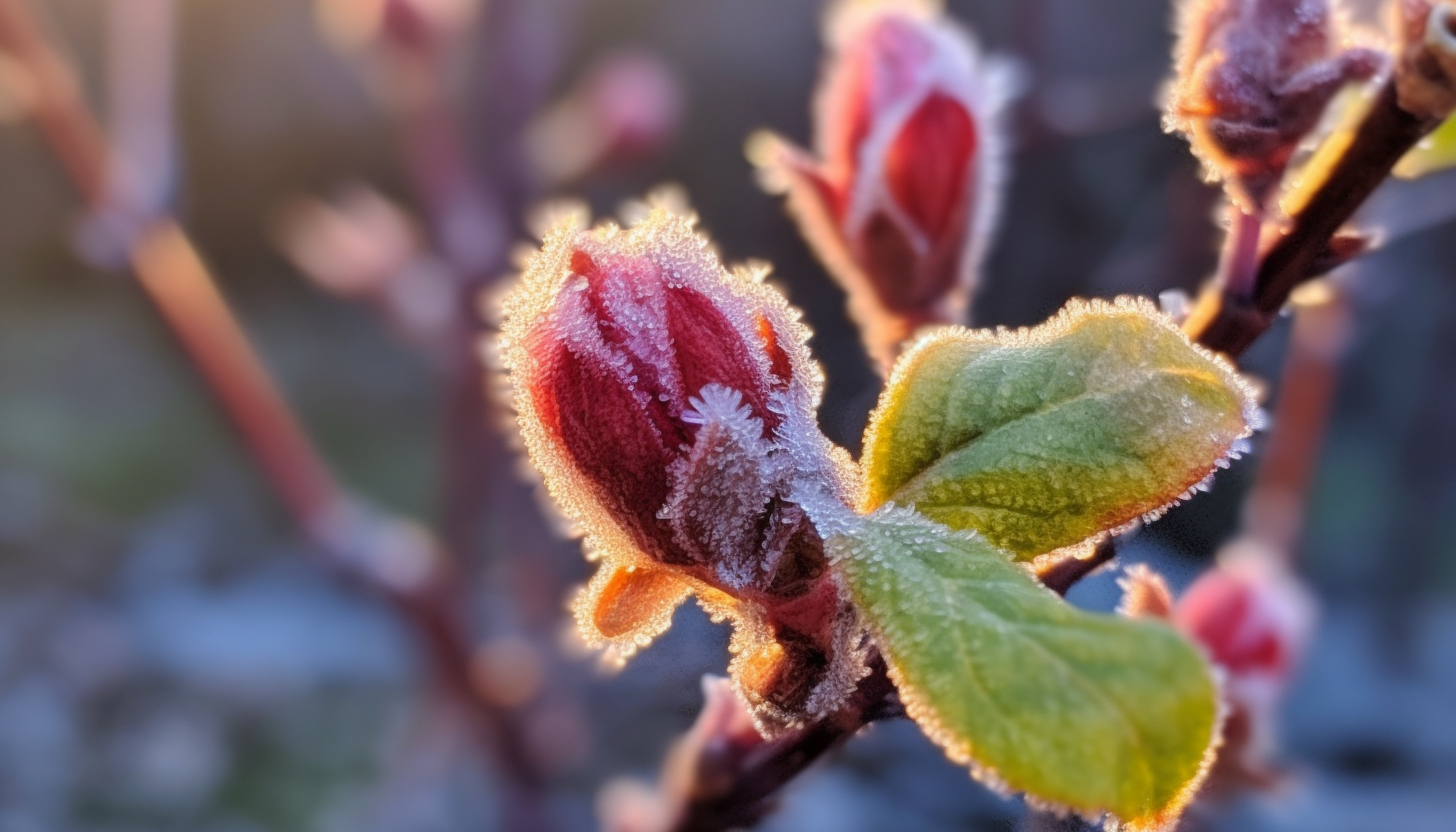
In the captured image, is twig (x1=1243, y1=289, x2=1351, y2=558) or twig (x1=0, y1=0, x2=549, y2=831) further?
twig (x1=0, y1=0, x2=549, y2=831)

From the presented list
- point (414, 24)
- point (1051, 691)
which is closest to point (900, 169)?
point (1051, 691)

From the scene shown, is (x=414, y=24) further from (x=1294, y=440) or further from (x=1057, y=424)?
(x=1057, y=424)

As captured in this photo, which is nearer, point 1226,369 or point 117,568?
point 1226,369

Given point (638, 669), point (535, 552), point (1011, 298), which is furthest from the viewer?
point (535, 552)

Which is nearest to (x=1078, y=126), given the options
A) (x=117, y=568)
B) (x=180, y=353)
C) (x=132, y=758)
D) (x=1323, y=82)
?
(x=1323, y=82)

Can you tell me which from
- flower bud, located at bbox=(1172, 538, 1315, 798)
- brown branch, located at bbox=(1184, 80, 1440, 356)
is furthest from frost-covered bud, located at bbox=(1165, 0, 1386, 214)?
flower bud, located at bbox=(1172, 538, 1315, 798)

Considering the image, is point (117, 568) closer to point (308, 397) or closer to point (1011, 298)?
point (308, 397)

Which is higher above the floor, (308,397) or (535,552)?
(535,552)

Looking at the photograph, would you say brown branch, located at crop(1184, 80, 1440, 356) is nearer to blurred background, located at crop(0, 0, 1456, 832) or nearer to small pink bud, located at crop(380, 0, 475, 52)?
blurred background, located at crop(0, 0, 1456, 832)

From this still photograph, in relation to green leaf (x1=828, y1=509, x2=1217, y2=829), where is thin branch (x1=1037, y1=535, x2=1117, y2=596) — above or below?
below
